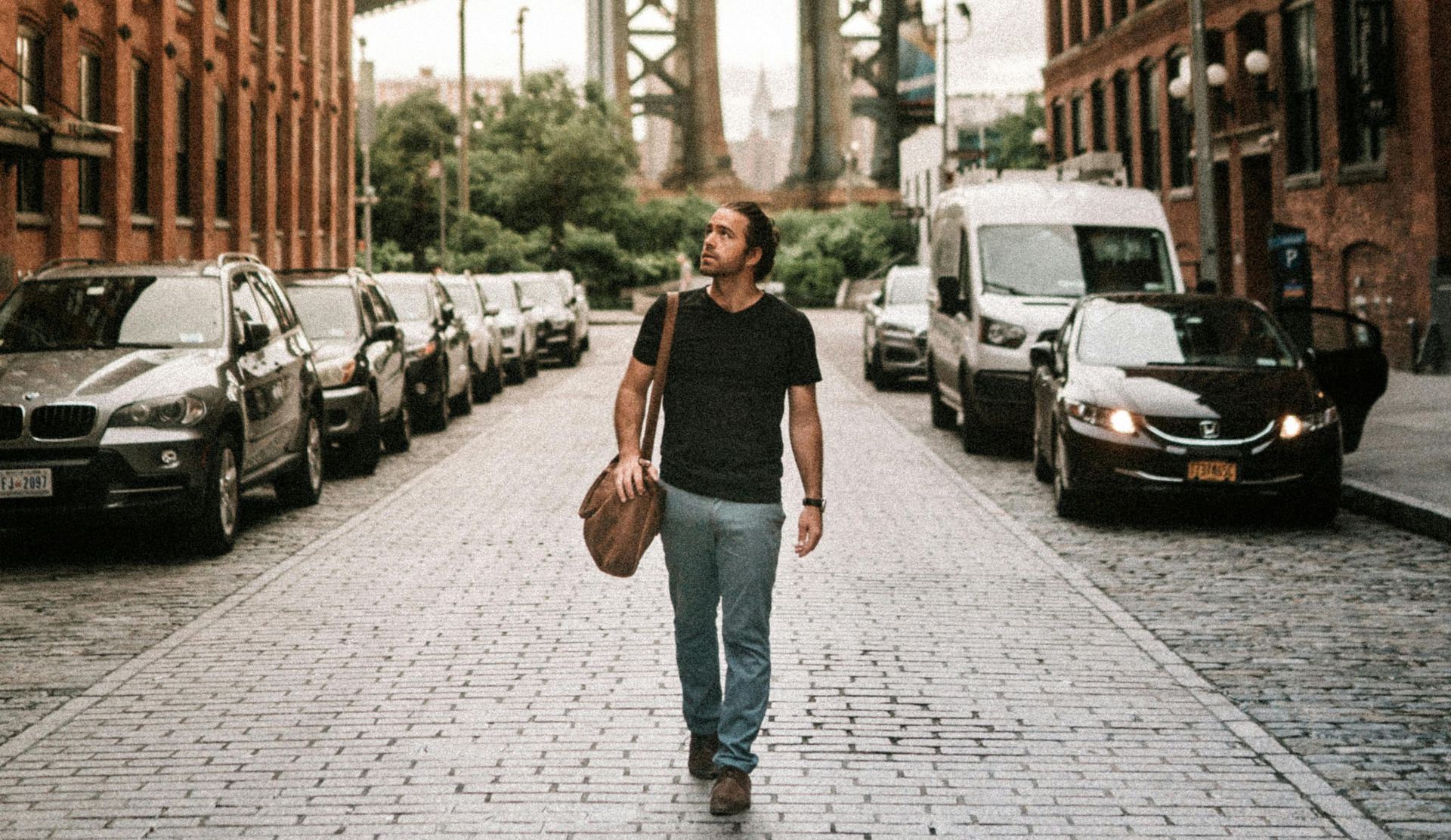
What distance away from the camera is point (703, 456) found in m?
5.33

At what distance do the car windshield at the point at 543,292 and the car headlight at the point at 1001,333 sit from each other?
18.2 metres

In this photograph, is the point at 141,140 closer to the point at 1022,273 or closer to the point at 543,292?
the point at 543,292

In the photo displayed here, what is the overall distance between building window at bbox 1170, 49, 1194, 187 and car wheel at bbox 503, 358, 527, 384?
14350mm

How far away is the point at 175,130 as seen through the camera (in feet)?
92.1

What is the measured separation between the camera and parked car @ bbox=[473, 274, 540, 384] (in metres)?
28.4

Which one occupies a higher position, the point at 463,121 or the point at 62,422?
the point at 463,121

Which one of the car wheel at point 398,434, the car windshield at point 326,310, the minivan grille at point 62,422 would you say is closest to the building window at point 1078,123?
the car wheel at point 398,434

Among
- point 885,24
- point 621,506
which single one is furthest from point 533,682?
point 885,24

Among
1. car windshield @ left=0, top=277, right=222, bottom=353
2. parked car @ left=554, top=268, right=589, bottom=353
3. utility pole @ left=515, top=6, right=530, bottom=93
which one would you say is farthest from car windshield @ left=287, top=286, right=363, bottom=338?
utility pole @ left=515, top=6, right=530, bottom=93

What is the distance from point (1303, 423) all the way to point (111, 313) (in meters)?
7.77

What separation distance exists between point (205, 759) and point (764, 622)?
1989 mm

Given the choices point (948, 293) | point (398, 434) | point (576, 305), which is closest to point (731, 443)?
point (948, 293)

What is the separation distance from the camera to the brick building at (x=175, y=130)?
21734 mm

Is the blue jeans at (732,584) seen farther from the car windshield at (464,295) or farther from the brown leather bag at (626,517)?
the car windshield at (464,295)
